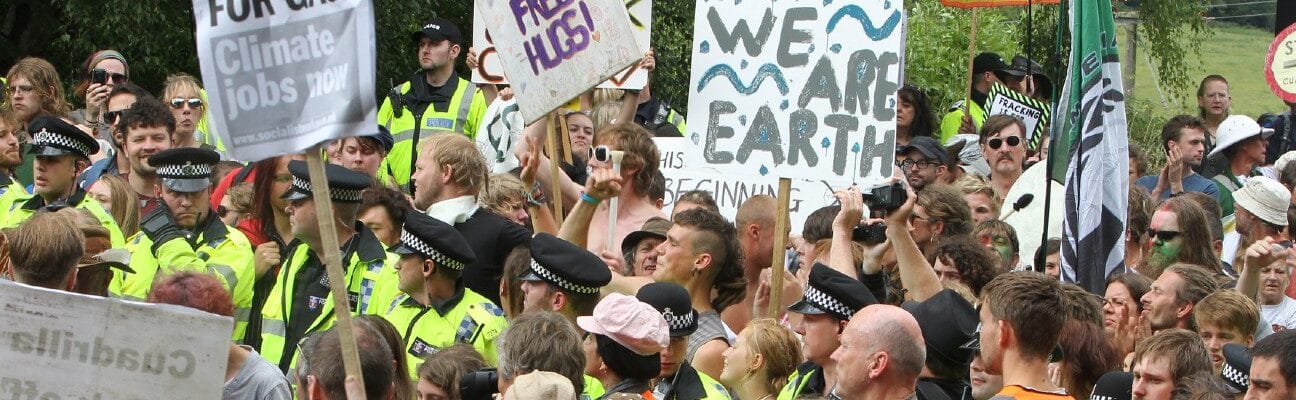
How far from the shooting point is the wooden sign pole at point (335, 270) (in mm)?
4750

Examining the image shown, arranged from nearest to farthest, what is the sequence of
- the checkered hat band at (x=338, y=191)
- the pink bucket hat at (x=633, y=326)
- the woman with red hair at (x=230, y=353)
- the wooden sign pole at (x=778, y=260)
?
the woman with red hair at (x=230, y=353) → the pink bucket hat at (x=633, y=326) → the wooden sign pole at (x=778, y=260) → the checkered hat band at (x=338, y=191)

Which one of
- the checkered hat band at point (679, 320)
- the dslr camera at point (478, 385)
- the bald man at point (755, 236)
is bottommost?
the bald man at point (755, 236)

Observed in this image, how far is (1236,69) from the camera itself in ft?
120

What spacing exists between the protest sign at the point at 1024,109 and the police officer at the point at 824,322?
7071 mm

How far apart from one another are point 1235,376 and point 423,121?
22.2 feet

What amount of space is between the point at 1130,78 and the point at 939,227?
18.2 meters

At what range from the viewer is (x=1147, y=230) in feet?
30.6

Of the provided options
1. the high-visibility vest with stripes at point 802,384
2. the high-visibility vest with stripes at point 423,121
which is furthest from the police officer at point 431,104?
the high-visibility vest with stripes at point 802,384

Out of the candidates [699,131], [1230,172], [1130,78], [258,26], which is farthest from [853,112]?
[1130,78]

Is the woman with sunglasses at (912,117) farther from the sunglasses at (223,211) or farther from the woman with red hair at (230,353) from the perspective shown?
the woman with red hair at (230,353)

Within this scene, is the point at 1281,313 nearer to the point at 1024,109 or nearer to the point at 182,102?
the point at 1024,109

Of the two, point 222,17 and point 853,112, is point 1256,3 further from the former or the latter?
point 222,17

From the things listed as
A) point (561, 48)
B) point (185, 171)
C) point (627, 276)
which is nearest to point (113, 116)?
point (185, 171)

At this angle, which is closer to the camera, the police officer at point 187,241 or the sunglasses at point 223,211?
the police officer at point 187,241
